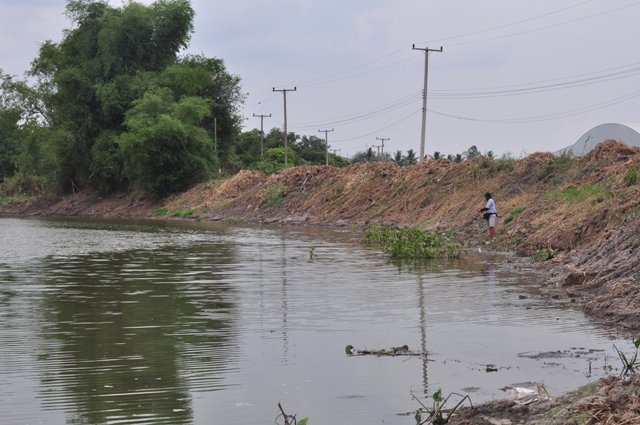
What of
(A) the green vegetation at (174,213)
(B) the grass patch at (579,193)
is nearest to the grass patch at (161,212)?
(A) the green vegetation at (174,213)

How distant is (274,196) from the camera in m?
53.1

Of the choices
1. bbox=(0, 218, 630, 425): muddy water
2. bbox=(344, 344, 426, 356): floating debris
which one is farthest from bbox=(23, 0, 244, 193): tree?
bbox=(344, 344, 426, 356): floating debris

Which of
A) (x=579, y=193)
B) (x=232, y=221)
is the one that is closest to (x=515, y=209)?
(x=579, y=193)

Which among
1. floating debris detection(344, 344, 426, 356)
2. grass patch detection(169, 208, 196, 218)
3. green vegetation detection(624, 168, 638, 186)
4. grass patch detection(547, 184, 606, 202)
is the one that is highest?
green vegetation detection(624, 168, 638, 186)

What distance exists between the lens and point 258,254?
25.6 m

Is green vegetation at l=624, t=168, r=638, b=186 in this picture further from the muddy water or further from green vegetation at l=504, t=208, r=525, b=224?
the muddy water

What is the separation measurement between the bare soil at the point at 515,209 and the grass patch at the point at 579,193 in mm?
69

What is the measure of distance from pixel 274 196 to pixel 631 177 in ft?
97.5

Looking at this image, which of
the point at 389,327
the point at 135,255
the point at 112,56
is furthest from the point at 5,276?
the point at 112,56

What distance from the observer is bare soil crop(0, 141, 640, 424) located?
12250 millimetres

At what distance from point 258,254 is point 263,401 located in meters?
17.2

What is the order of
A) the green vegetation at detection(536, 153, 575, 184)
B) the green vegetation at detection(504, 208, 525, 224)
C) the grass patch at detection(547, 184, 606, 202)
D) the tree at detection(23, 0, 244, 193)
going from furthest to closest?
the tree at detection(23, 0, 244, 193) → the green vegetation at detection(536, 153, 575, 184) → the green vegetation at detection(504, 208, 525, 224) → the grass patch at detection(547, 184, 606, 202)

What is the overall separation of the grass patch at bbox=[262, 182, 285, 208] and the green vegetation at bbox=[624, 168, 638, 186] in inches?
1123

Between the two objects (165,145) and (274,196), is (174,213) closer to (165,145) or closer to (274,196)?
(165,145)
